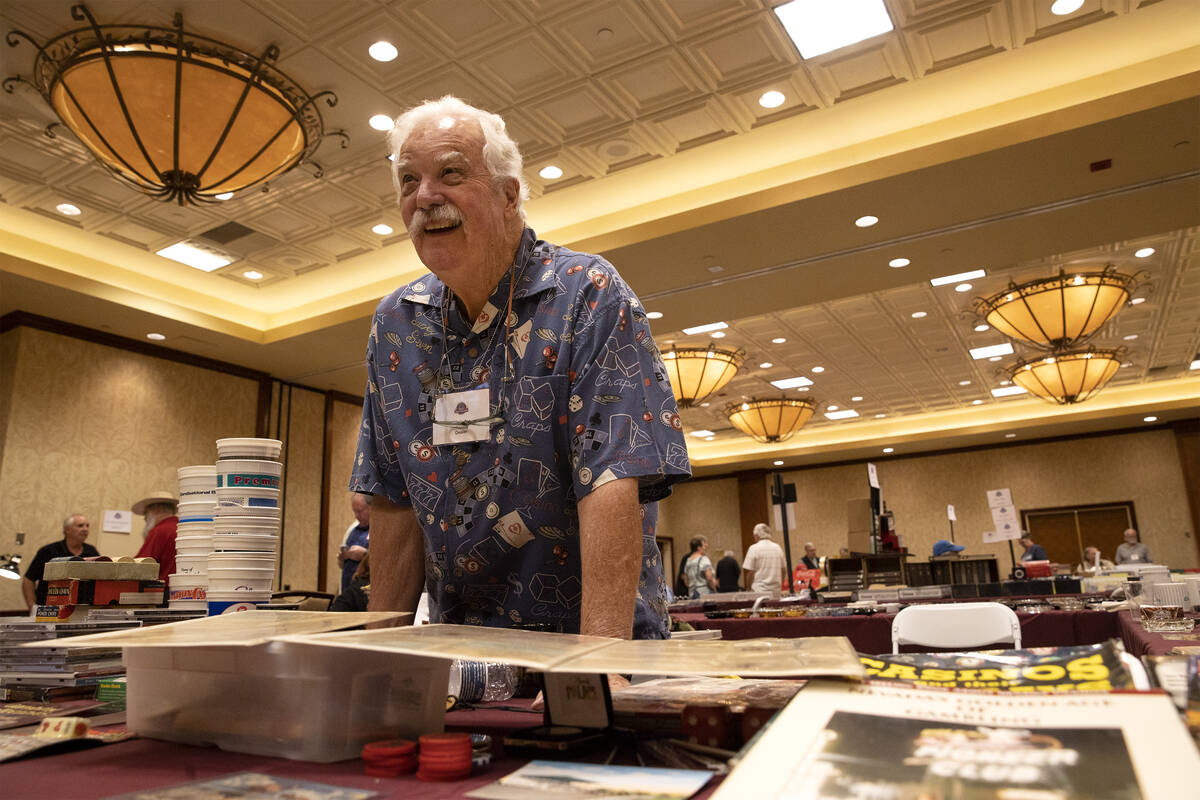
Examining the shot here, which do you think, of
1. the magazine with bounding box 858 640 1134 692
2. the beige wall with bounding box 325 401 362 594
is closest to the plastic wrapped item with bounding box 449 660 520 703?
the magazine with bounding box 858 640 1134 692

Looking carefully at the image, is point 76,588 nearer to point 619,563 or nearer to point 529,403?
point 529,403

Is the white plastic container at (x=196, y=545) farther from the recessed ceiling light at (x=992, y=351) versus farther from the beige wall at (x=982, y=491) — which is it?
the beige wall at (x=982, y=491)

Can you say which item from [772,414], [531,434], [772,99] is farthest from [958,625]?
[772,414]

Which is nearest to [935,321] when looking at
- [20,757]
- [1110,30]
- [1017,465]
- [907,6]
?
[1110,30]

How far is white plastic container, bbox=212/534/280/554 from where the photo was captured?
1.44m

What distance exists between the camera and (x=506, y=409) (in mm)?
1113

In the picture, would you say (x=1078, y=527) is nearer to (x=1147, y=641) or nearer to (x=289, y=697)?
(x=1147, y=641)

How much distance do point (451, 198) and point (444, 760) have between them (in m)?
0.78

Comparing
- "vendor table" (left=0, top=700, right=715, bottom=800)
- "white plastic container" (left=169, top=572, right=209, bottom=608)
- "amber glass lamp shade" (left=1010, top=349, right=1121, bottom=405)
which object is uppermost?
"amber glass lamp shade" (left=1010, top=349, right=1121, bottom=405)

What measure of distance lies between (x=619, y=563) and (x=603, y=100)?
4.92m

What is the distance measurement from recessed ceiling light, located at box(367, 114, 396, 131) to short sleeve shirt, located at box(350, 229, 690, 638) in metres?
4.67

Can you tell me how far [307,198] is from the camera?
252 inches

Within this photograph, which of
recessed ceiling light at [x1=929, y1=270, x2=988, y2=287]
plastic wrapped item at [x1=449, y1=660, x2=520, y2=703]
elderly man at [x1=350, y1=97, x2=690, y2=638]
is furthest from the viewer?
recessed ceiling light at [x1=929, y1=270, x2=988, y2=287]

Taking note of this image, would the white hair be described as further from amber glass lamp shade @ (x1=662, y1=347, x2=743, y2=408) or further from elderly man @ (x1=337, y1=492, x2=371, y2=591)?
amber glass lamp shade @ (x1=662, y1=347, x2=743, y2=408)
